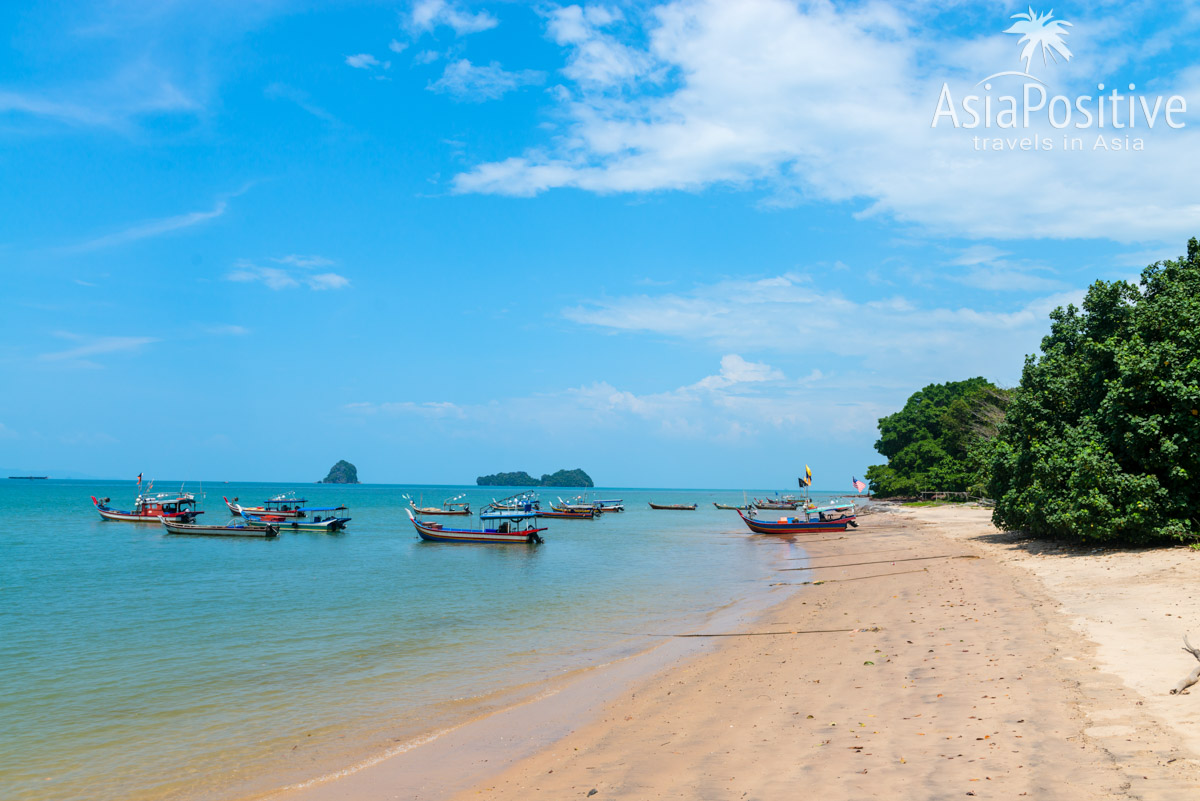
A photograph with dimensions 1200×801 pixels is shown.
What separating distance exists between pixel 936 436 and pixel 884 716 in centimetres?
9123

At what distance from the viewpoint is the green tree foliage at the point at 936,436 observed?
69375mm

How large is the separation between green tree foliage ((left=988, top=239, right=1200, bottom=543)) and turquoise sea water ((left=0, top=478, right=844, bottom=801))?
10.7 meters

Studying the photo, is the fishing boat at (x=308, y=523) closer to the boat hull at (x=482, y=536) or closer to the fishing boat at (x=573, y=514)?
the boat hull at (x=482, y=536)

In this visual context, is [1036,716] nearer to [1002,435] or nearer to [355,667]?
[355,667]

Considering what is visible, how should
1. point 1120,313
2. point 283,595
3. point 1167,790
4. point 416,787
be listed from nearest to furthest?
point 1167,790
point 416,787
point 1120,313
point 283,595

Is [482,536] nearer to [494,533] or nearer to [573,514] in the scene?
[494,533]

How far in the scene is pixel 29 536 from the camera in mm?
54125

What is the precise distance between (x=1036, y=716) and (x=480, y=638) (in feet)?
44.2

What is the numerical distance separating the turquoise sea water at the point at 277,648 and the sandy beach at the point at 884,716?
5.84 feet

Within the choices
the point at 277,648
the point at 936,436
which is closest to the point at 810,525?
the point at 277,648

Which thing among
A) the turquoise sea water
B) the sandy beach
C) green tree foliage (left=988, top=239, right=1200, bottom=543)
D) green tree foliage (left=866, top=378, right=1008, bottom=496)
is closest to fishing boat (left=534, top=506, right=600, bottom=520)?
green tree foliage (left=866, top=378, right=1008, bottom=496)

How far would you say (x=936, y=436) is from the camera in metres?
90.4

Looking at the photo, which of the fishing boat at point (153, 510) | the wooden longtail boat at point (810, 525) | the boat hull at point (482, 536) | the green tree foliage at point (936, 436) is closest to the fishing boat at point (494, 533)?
the boat hull at point (482, 536)

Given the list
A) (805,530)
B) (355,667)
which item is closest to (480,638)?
(355,667)
